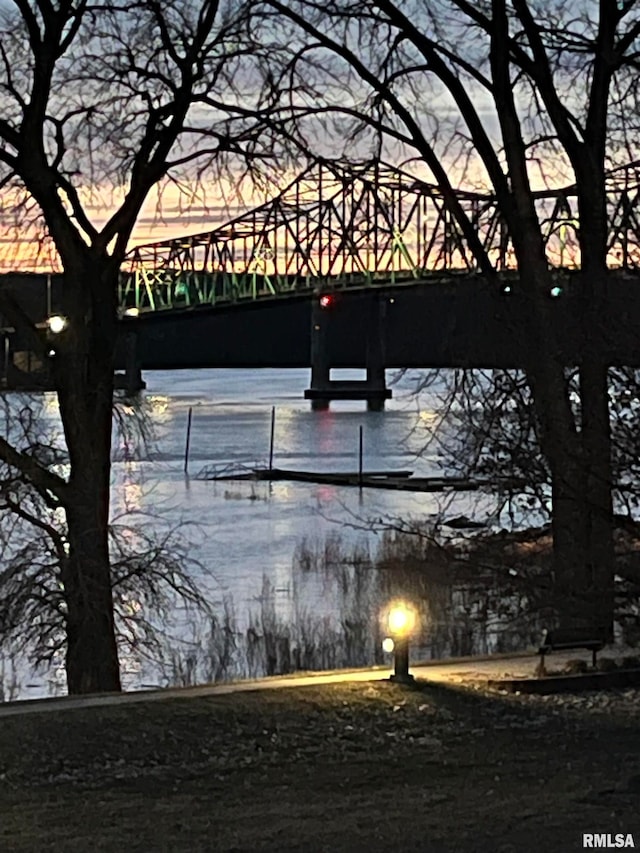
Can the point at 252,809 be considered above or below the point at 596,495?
below

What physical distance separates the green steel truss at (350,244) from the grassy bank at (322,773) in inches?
149

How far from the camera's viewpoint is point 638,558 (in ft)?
33.0

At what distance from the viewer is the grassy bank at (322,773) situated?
570cm

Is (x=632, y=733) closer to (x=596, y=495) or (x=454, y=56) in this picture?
(x=596, y=495)

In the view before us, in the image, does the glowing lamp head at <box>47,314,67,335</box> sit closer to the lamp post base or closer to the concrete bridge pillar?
the lamp post base

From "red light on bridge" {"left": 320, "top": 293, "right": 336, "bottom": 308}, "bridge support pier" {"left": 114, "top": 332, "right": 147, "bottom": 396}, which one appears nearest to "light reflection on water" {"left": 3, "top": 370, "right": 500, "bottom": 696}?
"bridge support pier" {"left": 114, "top": 332, "right": 147, "bottom": 396}

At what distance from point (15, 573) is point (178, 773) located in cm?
520

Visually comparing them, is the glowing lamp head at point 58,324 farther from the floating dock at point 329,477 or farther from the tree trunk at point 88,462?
the floating dock at point 329,477

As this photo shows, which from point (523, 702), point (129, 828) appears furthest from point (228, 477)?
point (129, 828)

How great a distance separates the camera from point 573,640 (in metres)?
10.5

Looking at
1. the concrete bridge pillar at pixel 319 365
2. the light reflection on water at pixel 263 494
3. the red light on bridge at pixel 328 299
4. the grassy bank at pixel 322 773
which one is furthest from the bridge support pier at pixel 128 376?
the concrete bridge pillar at pixel 319 365

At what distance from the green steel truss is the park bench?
92.6 inches

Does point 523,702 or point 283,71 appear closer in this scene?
point 523,702

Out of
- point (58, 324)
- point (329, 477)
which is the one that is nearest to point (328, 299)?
point (329, 477)
